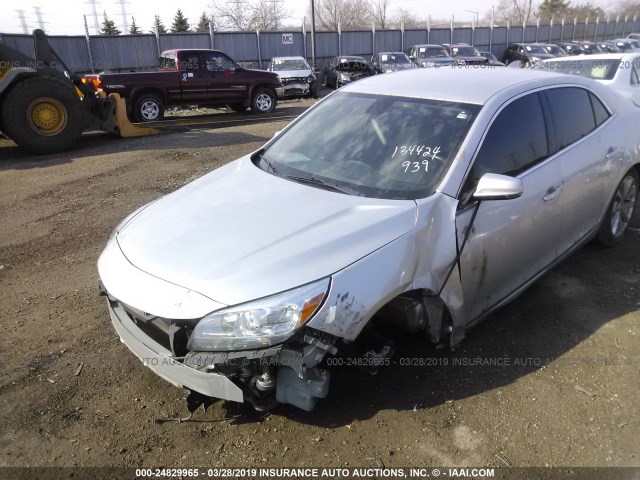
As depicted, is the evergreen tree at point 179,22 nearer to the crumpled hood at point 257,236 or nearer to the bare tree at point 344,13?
the bare tree at point 344,13

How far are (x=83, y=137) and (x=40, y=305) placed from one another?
8.88m

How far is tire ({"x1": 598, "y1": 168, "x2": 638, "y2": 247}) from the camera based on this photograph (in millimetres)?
4648

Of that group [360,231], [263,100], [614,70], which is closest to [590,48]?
[263,100]

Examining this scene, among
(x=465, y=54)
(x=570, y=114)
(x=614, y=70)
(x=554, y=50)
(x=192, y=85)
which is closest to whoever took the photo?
(x=570, y=114)

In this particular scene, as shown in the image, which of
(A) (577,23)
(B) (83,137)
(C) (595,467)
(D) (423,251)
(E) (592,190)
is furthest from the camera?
(A) (577,23)

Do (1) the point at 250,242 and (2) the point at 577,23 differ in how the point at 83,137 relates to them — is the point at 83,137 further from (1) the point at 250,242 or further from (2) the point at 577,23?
(2) the point at 577,23

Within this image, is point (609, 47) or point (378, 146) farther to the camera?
point (609, 47)

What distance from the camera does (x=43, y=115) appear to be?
9805 millimetres

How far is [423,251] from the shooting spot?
9.01 ft

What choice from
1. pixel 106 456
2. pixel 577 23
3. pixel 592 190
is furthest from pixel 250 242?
pixel 577 23

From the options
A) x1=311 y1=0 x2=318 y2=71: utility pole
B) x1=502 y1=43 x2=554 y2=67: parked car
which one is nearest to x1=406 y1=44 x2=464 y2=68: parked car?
x1=502 y1=43 x2=554 y2=67: parked car

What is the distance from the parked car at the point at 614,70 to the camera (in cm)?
902

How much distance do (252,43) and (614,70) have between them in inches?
809

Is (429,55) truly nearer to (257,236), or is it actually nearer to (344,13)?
(257,236)
